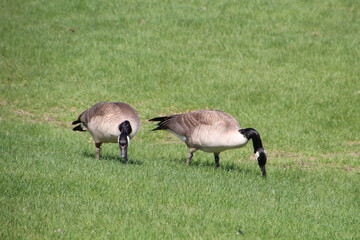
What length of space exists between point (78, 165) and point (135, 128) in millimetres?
1745

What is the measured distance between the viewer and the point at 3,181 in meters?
10.3

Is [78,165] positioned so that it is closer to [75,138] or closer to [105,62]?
[75,138]

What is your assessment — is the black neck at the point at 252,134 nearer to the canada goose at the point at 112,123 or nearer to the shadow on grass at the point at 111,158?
the canada goose at the point at 112,123

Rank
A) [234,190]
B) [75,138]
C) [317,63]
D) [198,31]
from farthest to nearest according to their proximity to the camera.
A: 1. [198,31]
2. [317,63]
3. [75,138]
4. [234,190]

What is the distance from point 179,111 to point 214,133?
287 inches

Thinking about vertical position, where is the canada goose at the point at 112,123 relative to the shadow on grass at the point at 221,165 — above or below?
above

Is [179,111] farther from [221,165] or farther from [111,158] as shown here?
[111,158]

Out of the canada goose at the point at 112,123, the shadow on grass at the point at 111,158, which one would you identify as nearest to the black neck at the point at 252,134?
the canada goose at the point at 112,123

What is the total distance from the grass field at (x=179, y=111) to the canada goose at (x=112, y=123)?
2.04ft

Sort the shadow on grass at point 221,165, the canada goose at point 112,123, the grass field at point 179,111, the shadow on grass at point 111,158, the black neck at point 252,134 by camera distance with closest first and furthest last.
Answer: the grass field at point 179,111 → the canada goose at point 112,123 → the black neck at point 252,134 → the shadow on grass at point 111,158 → the shadow on grass at point 221,165

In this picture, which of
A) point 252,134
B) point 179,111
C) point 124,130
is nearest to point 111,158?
point 124,130

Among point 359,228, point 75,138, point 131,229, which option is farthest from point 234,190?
point 75,138

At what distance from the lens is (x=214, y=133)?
13320 mm

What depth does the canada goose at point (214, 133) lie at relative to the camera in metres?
13.1
